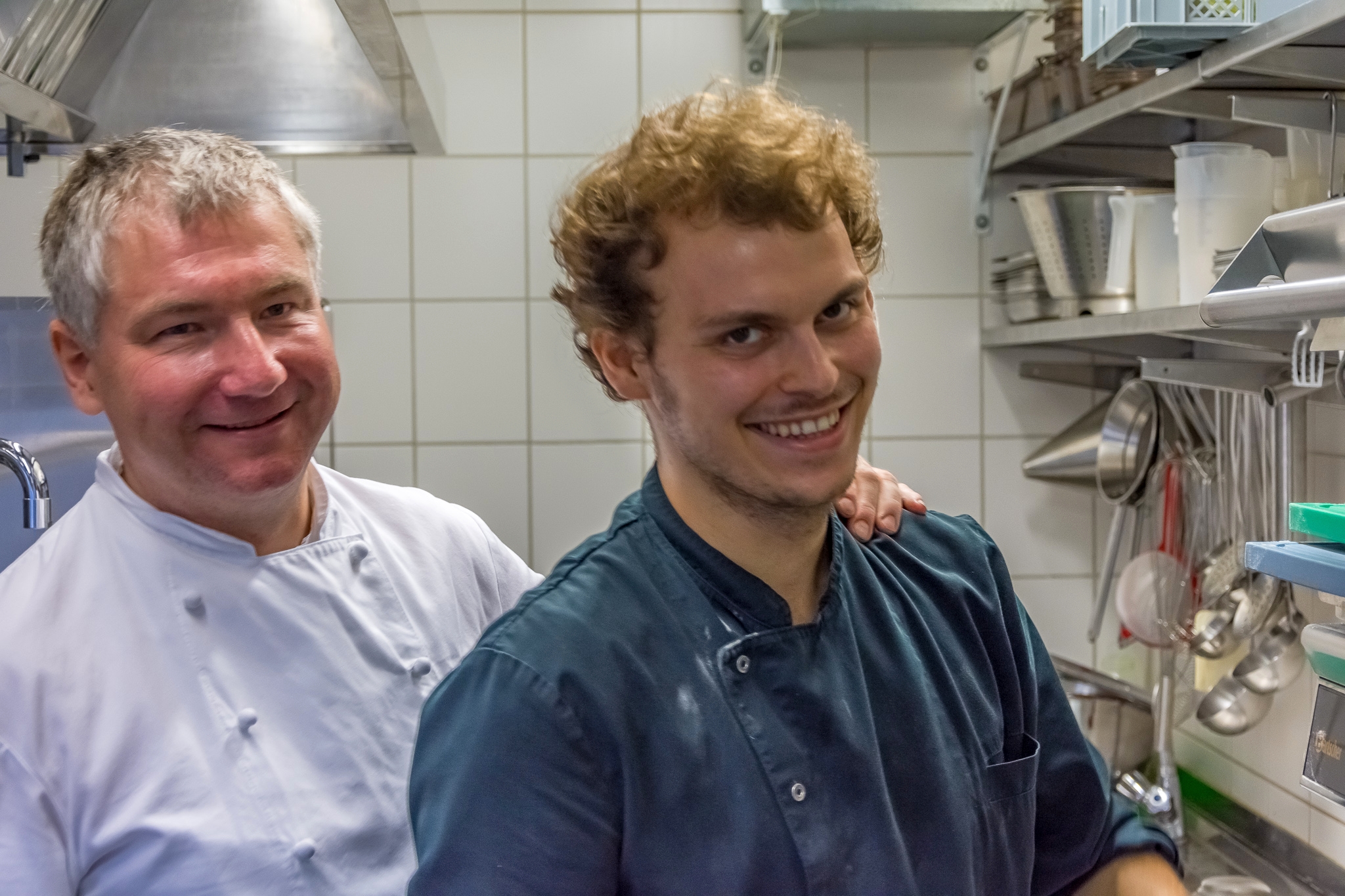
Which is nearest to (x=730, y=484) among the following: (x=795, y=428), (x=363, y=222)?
(x=795, y=428)

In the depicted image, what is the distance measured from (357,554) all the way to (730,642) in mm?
496

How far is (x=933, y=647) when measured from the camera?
0.95 metres

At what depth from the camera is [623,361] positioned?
0.93m

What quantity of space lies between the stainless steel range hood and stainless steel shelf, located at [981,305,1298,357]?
95cm

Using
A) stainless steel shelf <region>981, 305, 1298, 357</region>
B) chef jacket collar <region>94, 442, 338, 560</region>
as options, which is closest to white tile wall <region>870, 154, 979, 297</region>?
stainless steel shelf <region>981, 305, 1298, 357</region>

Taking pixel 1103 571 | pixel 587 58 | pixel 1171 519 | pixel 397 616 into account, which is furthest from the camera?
pixel 587 58

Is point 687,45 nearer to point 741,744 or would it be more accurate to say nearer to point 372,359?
point 372,359

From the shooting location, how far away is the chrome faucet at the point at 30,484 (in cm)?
118

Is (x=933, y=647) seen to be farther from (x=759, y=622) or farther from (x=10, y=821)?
(x=10, y=821)

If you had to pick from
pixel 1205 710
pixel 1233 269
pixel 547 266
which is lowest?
pixel 1205 710

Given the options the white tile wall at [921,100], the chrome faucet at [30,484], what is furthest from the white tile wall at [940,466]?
the chrome faucet at [30,484]

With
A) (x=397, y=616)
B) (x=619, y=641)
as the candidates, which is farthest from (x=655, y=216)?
(x=397, y=616)

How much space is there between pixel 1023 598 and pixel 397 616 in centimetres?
136

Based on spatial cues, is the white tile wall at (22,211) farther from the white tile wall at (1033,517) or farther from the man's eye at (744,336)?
the white tile wall at (1033,517)
